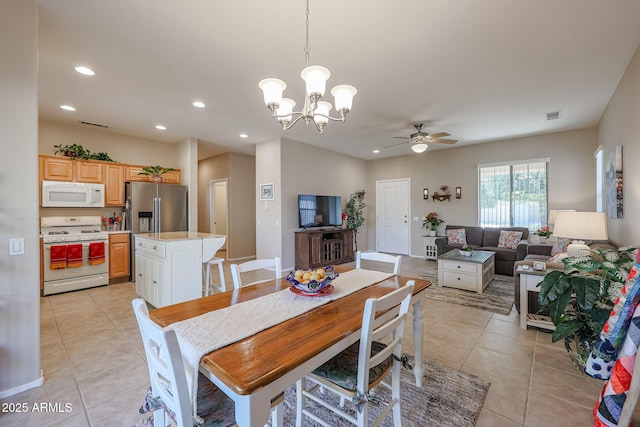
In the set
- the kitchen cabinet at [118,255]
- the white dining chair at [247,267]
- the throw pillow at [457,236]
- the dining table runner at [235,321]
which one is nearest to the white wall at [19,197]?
the white dining chair at [247,267]

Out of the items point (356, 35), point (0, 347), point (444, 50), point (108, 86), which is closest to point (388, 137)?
point (444, 50)

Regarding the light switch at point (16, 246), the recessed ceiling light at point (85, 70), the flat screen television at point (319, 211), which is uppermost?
the recessed ceiling light at point (85, 70)

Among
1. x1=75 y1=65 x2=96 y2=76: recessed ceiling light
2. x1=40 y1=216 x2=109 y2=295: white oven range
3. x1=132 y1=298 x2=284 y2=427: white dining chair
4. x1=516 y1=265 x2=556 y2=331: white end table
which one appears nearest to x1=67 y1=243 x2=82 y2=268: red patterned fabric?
x1=40 y1=216 x2=109 y2=295: white oven range

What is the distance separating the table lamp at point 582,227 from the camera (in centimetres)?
278

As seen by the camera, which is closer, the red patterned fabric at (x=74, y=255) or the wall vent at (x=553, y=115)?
the red patterned fabric at (x=74, y=255)

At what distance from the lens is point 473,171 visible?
6469mm

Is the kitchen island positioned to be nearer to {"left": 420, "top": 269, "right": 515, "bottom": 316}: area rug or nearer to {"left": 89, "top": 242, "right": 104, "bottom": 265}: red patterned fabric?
{"left": 89, "top": 242, "right": 104, "bottom": 265}: red patterned fabric

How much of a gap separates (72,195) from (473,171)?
26.5 ft

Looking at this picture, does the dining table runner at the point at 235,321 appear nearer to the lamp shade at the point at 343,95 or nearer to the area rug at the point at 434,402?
the area rug at the point at 434,402

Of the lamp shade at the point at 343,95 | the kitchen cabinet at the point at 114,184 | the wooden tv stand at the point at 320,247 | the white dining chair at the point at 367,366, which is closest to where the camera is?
the white dining chair at the point at 367,366

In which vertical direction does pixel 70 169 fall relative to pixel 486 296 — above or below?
above

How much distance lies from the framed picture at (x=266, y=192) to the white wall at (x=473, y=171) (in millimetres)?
3522

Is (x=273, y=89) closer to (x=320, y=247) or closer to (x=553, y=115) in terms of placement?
(x=320, y=247)

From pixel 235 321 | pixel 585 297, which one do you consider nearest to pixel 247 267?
pixel 235 321
